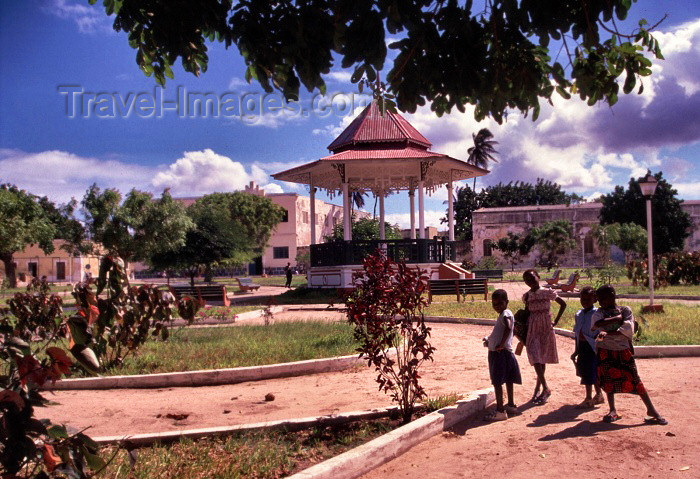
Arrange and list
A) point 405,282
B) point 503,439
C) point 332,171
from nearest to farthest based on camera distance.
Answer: point 503,439 < point 405,282 < point 332,171

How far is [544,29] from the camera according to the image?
174 inches

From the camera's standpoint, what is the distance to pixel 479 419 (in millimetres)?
5695

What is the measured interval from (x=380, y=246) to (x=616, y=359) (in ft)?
54.8

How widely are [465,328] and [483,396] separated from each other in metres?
7.04

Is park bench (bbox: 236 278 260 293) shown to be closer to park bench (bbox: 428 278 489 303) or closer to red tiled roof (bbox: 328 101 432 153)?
red tiled roof (bbox: 328 101 432 153)

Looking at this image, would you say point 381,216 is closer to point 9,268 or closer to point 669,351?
point 669,351

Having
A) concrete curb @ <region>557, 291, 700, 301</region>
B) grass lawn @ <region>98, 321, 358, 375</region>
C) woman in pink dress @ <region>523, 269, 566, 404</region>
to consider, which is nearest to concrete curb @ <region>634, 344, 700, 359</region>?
woman in pink dress @ <region>523, 269, 566, 404</region>

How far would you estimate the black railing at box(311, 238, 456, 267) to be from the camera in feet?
73.4

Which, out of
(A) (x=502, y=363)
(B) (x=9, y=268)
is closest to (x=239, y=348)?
(A) (x=502, y=363)

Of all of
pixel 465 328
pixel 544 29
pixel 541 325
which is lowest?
pixel 465 328

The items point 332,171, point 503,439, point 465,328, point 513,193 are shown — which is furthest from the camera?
point 513,193

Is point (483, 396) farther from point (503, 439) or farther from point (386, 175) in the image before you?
point (386, 175)

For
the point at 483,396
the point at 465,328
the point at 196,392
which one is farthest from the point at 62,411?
the point at 465,328

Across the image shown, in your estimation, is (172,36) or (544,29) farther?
(172,36)
